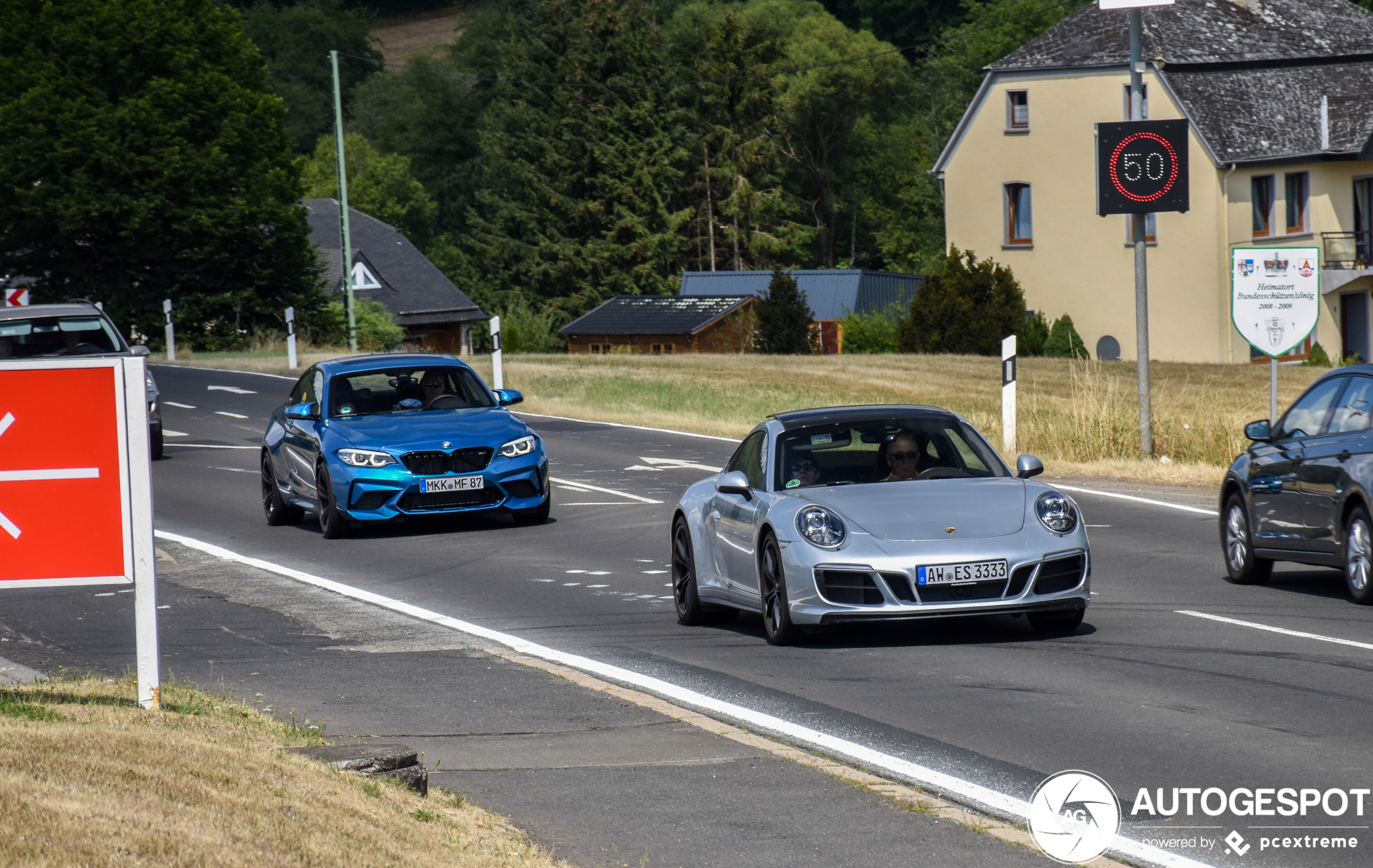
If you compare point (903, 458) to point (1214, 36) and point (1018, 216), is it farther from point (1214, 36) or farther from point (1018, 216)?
point (1018, 216)

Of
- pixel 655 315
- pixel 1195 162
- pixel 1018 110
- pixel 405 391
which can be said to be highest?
pixel 1018 110

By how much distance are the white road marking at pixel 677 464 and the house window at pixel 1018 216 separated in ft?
137

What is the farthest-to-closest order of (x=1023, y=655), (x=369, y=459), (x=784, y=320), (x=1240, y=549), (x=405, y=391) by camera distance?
(x=784, y=320)
(x=405, y=391)
(x=369, y=459)
(x=1240, y=549)
(x=1023, y=655)

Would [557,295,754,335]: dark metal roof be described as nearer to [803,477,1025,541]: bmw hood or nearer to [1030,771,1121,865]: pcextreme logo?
[803,477,1025,541]: bmw hood

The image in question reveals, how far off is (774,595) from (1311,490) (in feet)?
13.0

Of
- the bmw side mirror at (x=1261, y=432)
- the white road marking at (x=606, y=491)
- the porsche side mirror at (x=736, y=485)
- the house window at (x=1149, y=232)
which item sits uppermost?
the house window at (x=1149, y=232)

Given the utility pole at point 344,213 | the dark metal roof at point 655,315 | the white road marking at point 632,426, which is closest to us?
the white road marking at point 632,426

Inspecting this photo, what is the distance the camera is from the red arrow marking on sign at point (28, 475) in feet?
24.4

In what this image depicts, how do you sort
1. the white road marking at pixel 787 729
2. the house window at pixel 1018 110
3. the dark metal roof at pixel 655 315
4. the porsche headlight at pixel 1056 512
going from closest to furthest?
the white road marking at pixel 787 729
the porsche headlight at pixel 1056 512
the house window at pixel 1018 110
the dark metal roof at pixel 655 315

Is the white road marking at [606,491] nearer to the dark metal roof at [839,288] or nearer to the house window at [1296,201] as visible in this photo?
the house window at [1296,201]

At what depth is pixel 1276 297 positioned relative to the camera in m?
20.5

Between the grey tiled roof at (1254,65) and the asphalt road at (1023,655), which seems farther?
the grey tiled roof at (1254,65)

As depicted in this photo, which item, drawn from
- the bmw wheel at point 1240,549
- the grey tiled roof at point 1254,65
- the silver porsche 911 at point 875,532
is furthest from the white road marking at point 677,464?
the grey tiled roof at point 1254,65

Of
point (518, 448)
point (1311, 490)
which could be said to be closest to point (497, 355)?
point (518, 448)
